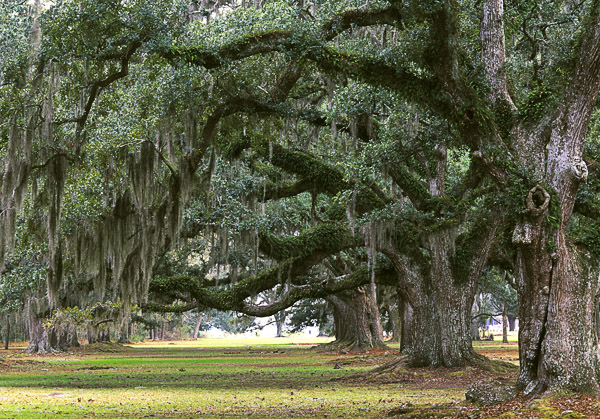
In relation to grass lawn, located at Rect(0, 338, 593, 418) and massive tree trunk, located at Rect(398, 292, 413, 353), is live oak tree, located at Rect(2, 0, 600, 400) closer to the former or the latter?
grass lawn, located at Rect(0, 338, 593, 418)

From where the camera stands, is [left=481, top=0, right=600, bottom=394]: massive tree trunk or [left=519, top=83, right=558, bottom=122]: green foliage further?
[left=519, top=83, right=558, bottom=122]: green foliage

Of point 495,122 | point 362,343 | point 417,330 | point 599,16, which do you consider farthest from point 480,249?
point 362,343

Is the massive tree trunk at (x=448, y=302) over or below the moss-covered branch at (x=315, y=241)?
below

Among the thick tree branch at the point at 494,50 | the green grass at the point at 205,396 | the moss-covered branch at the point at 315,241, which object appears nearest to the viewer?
the green grass at the point at 205,396

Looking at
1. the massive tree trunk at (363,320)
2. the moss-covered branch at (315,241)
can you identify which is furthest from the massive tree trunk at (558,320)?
the massive tree trunk at (363,320)

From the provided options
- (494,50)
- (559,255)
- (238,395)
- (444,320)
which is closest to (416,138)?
(494,50)

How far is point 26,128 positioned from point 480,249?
11.4 m

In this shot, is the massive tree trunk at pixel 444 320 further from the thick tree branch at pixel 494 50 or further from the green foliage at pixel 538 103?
the green foliage at pixel 538 103

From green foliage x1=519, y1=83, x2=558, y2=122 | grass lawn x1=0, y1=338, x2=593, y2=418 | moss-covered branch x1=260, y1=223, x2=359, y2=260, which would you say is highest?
green foliage x1=519, y1=83, x2=558, y2=122

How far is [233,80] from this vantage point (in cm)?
1218

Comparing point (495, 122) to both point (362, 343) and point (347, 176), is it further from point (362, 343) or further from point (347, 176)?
point (362, 343)

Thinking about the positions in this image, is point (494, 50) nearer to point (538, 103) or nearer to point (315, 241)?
point (538, 103)

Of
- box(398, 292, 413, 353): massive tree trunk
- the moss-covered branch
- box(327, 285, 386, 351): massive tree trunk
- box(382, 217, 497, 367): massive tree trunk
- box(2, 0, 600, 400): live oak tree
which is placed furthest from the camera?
box(327, 285, 386, 351): massive tree trunk

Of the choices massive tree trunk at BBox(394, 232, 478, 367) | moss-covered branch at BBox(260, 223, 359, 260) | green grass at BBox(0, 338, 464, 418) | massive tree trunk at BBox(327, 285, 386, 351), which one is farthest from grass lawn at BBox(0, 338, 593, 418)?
massive tree trunk at BBox(327, 285, 386, 351)
